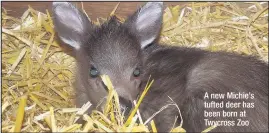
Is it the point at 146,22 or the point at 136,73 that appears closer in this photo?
the point at 136,73

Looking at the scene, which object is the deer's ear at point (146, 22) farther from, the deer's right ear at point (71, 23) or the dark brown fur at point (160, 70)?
the deer's right ear at point (71, 23)

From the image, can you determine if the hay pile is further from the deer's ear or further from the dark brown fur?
the deer's ear

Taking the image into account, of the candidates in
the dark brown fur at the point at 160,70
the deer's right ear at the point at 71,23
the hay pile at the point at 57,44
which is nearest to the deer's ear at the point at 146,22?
the dark brown fur at the point at 160,70

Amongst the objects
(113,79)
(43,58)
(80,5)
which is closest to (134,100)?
(113,79)

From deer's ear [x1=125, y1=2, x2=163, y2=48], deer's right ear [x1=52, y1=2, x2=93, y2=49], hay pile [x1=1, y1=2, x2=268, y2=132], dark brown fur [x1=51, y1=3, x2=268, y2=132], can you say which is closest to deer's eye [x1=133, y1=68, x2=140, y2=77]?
dark brown fur [x1=51, y1=3, x2=268, y2=132]

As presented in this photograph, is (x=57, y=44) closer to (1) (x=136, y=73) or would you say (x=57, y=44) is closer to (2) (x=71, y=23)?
(2) (x=71, y=23)

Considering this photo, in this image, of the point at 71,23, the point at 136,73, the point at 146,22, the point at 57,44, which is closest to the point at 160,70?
the point at 136,73
